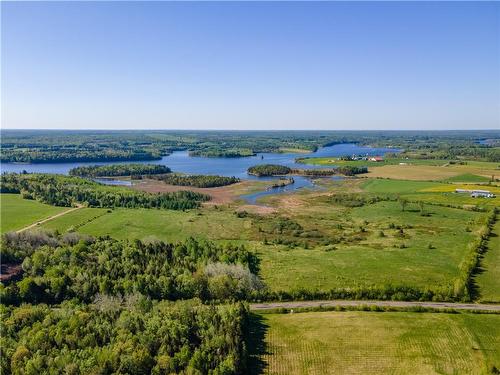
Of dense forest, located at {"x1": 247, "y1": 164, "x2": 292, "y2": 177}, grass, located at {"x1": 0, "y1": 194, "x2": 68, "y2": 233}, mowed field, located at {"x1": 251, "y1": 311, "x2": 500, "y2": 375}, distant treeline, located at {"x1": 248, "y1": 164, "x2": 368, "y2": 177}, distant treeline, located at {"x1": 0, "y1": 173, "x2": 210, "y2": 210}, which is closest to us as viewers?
mowed field, located at {"x1": 251, "y1": 311, "x2": 500, "y2": 375}

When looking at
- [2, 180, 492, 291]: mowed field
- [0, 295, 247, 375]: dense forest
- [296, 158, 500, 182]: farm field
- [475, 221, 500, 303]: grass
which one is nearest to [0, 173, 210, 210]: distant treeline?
[2, 180, 492, 291]: mowed field

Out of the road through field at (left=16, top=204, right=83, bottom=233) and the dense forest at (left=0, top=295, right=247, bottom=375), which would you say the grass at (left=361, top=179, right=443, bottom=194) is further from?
the dense forest at (left=0, top=295, right=247, bottom=375)

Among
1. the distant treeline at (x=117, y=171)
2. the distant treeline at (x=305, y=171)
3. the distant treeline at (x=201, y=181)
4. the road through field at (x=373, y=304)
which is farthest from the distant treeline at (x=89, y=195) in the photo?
the road through field at (x=373, y=304)

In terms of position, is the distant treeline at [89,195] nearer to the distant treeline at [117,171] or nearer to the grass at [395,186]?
the distant treeline at [117,171]

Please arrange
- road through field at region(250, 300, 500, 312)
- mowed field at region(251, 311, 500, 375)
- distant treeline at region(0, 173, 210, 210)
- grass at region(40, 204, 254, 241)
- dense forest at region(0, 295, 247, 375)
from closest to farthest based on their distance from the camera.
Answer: dense forest at region(0, 295, 247, 375) < mowed field at region(251, 311, 500, 375) < road through field at region(250, 300, 500, 312) < grass at region(40, 204, 254, 241) < distant treeline at region(0, 173, 210, 210)

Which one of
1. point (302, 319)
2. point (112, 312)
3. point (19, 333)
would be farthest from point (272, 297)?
point (19, 333)

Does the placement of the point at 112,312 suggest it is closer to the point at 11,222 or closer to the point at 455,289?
the point at 455,289
